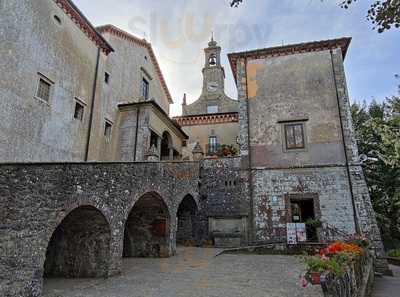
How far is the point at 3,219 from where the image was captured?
4.93 metres

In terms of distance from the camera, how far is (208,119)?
902 inches

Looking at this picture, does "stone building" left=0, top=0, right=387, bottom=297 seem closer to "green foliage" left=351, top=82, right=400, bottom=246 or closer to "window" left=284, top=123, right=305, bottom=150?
"window" left=284, top=123, right=305, bottom=150

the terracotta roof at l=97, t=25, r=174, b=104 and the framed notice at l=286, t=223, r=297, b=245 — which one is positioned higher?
the terracotta roof at l=97, t=25, r=174, b=104

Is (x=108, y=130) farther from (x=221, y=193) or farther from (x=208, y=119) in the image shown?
(x=208, y=119)

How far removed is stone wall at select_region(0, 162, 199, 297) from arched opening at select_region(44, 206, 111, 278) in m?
0.02

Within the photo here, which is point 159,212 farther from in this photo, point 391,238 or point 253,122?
point 391,238

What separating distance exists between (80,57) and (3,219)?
11.8 meters

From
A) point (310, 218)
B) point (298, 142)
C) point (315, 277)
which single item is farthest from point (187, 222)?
point (315, 277)

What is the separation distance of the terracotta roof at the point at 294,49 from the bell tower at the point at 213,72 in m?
13.4

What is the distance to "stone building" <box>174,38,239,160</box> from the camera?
870 inches

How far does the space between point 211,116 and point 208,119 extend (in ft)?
1.12

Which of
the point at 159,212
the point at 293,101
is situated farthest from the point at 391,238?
the point at 159,212

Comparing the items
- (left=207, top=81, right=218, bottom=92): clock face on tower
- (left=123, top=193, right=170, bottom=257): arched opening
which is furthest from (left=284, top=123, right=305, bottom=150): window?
(left=207, top=81, right=218, bottom=92): clock face on tower

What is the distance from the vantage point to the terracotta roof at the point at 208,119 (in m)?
22.3
